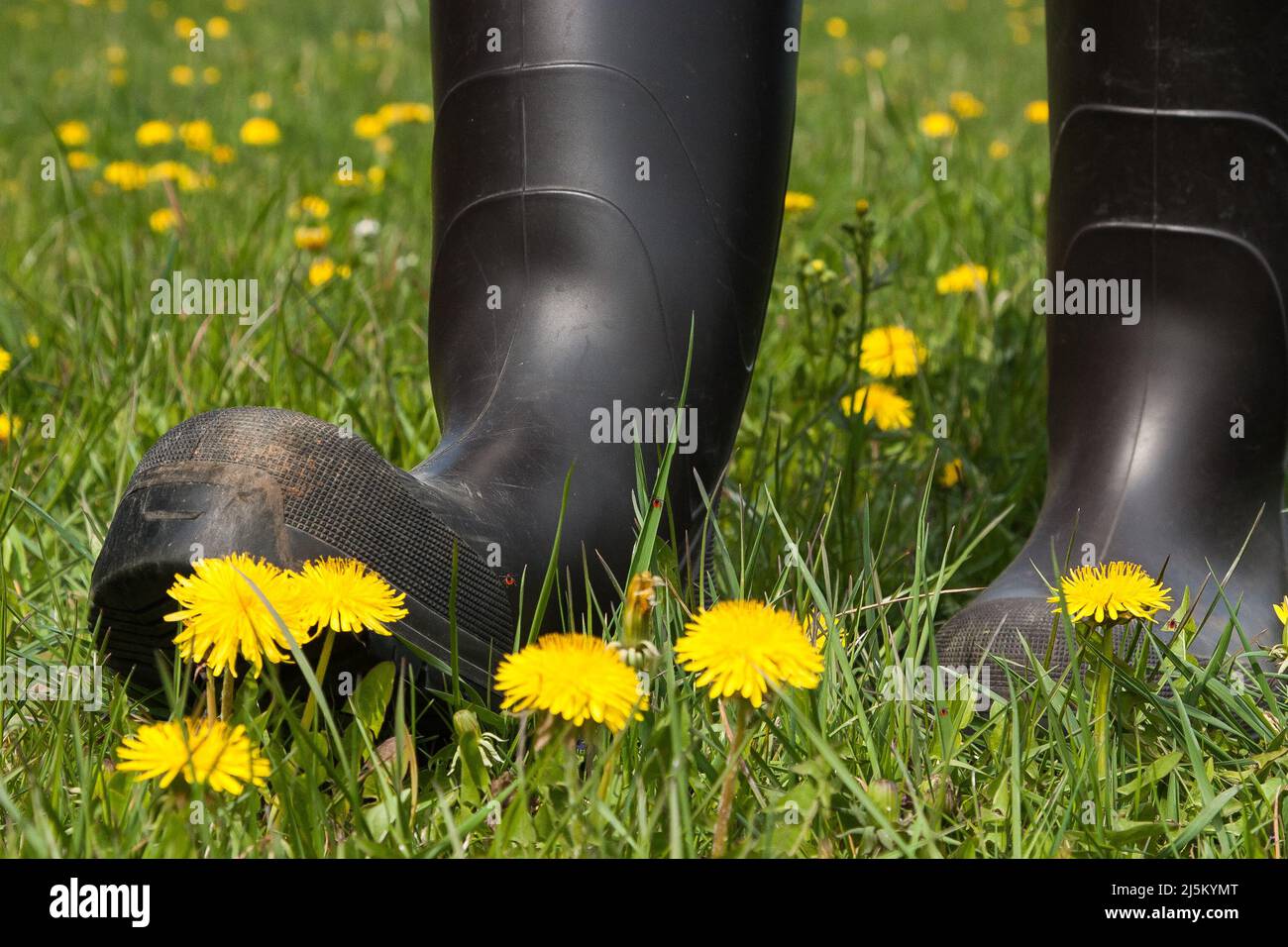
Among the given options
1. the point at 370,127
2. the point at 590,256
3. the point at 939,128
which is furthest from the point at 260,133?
the point at 590,256

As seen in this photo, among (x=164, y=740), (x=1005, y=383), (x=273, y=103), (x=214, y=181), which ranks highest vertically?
(x=273, y=103)

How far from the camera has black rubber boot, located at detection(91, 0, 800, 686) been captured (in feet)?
3.76

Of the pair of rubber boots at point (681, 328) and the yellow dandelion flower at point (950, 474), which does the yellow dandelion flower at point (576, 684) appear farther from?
the yellow dandelion flower at point (950, 474)

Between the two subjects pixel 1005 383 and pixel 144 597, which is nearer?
pixel 144 597

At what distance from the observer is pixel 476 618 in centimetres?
104

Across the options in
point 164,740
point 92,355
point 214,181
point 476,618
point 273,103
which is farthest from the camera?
point 273,103

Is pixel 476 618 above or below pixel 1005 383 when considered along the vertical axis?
below

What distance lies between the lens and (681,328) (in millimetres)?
1188

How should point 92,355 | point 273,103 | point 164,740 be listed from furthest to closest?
point 273,103 < point 92,355 < point 164,740

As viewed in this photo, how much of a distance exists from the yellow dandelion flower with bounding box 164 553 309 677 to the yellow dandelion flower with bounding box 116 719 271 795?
5cm

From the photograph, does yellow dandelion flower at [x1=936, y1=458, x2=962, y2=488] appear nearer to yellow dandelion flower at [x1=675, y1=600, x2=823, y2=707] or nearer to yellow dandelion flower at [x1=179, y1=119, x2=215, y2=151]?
yellow dandelion flower at [x1=675, y1=600, x2=823, y2=707]

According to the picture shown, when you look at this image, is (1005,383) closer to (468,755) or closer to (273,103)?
(468,755)
